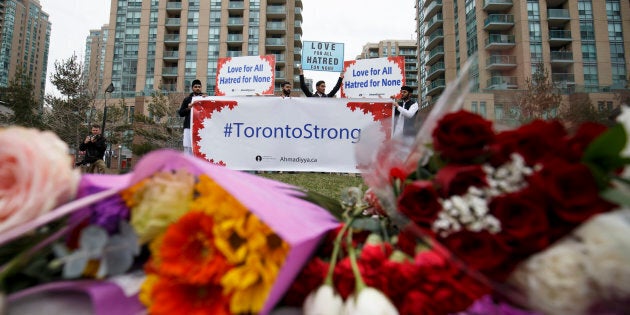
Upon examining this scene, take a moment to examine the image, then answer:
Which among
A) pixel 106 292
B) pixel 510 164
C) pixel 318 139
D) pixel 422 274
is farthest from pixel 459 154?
pixel 318 139

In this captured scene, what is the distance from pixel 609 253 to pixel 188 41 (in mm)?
A: 59527

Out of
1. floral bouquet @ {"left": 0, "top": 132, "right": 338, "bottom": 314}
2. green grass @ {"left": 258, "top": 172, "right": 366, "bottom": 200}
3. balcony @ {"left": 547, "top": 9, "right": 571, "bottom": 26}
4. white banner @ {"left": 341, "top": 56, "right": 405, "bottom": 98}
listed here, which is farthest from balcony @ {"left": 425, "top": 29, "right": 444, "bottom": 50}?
floral bouquet @ {"left": 0, "top": 132, "right": 338, "bottom": 314}

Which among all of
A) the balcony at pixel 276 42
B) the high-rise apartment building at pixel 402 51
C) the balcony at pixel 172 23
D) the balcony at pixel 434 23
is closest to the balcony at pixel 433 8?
the balcony at pixel 434 23

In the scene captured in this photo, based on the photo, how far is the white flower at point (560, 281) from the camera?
2.11 feet

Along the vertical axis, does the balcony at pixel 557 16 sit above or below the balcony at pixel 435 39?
below

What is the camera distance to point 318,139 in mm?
→ 6160

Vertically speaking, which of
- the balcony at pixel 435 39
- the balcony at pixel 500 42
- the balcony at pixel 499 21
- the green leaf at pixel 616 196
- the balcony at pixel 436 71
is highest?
the balcony at pixel 435 39

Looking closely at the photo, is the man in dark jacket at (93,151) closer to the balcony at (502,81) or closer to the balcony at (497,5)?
the balcony at (502,81)

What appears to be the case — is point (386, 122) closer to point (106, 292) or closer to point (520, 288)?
point (520, 288)

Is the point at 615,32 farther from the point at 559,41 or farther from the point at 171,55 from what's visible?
the point at 171,55

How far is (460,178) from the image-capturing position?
791mm

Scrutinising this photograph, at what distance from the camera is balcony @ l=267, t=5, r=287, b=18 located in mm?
56688

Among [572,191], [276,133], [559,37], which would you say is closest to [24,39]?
[276,133]

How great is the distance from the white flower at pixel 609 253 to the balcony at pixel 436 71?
201ft
